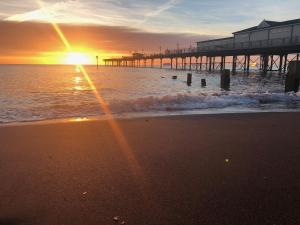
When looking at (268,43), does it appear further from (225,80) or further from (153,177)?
(153,177)

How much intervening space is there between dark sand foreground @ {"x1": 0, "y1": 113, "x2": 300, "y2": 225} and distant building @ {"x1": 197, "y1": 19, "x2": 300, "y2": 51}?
45.4 meters

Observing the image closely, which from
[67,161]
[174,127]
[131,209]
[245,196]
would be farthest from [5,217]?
[174,127]

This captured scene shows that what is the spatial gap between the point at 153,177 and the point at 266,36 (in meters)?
57.0

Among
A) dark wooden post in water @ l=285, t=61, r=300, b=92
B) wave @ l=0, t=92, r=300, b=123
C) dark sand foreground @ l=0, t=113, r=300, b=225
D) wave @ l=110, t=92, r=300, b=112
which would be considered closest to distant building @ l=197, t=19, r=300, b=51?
dark wooden post in water @ l=285, t=61, r=300, b=92

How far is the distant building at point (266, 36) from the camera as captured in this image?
157 ft

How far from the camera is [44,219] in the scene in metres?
2.97

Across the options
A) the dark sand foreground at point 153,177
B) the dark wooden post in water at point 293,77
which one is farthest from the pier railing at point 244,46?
the dark sand foreground at point 153,177

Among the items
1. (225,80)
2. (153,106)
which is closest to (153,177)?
(153,106)

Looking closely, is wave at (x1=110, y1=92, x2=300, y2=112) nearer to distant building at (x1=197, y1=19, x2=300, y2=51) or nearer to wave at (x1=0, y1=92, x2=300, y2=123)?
wave at (x1=0, y1=92, x2=300, y2=123)

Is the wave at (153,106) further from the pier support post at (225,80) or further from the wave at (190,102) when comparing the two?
the pier support post at (225,80)

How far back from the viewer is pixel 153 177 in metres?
4.12

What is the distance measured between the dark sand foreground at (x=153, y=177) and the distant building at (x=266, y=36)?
149 ft

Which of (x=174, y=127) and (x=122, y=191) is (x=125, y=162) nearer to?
(x=122, y=191)

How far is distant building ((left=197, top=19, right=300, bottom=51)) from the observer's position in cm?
4791
